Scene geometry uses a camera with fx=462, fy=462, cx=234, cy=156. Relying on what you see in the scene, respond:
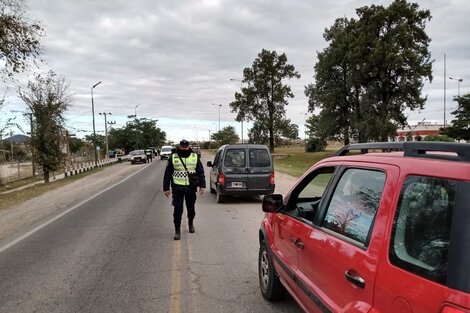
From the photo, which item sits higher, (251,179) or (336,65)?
(336,65)

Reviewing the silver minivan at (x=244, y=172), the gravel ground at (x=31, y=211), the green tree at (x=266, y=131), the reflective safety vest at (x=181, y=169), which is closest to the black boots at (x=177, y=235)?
the reflective safety vest at (x=181, y=169)

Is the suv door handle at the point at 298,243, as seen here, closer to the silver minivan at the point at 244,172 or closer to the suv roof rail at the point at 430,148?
the suv roof rail at the point at 430,148

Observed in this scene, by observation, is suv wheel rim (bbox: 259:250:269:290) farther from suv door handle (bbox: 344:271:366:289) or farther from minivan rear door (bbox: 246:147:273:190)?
minivan rear door (bbox: 246:147:273:190)

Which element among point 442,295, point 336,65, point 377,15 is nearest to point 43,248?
point 442,295

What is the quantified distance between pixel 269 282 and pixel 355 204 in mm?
2079

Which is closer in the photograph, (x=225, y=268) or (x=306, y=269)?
(x=306, y=269)

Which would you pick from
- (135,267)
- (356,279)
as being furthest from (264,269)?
(356,279)

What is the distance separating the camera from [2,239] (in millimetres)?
9141

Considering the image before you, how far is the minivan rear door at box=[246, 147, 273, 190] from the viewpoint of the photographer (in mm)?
13805

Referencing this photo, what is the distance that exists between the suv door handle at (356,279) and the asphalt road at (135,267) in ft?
7.03

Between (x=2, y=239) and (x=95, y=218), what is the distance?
252 centimetres

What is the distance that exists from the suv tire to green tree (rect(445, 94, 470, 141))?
49.3 m

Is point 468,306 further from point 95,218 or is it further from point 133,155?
point 133,155

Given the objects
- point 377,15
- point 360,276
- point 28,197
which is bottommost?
point 28,197
